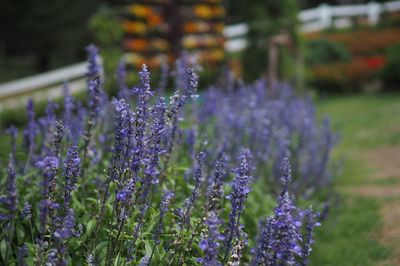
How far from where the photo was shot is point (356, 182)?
8398mm

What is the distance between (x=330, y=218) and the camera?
675 cm

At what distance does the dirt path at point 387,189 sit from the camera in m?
5.78

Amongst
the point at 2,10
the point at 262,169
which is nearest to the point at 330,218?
the point at 262,169

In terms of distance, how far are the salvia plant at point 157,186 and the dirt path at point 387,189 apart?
0.76 meters

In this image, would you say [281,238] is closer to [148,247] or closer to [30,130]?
[148,247]

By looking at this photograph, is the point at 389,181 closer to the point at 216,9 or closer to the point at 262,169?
the point at 262,169

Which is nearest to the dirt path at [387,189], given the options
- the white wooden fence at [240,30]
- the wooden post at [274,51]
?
the wooden post at [274,51]

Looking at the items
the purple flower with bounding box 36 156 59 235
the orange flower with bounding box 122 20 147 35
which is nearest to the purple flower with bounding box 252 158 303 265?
the purple flower with bounding box 36 156 59 235

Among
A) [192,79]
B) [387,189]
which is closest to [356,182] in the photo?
[387,189]

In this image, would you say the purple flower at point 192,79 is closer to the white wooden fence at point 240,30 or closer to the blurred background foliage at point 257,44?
the blurred background foliage at point 257,44

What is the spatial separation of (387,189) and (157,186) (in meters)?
4.25

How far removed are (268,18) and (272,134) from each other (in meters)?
7.75

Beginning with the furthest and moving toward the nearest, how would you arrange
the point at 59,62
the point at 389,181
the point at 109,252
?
the point at 59,62 < the point at 389,181 < the point at 109,252

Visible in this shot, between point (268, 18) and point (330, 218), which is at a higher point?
point (268, 18)
